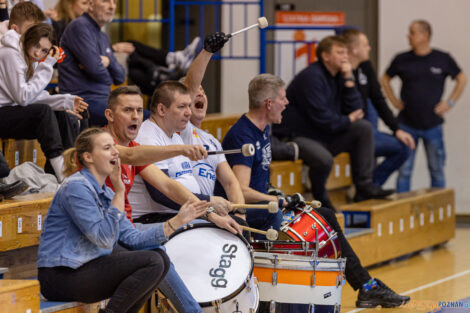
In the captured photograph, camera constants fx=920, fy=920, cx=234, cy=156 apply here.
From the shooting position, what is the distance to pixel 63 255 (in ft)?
13.2

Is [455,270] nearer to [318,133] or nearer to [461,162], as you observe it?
[318,133]

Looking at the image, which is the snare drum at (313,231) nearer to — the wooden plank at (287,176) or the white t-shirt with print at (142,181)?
the white t-shirt with print at (142,181)

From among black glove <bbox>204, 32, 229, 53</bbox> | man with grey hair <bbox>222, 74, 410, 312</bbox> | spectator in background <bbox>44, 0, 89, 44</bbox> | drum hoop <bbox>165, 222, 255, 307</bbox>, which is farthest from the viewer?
spectator in background <bbox>44, 0, 89, 44</bbox>

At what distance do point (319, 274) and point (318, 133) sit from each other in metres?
2.78

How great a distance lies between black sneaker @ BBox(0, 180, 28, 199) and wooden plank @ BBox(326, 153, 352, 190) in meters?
3.33

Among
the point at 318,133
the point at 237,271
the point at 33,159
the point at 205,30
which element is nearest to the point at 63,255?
the point at 237,271

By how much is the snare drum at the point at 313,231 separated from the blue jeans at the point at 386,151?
116 inches

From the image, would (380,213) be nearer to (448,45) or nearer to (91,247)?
(448,45)

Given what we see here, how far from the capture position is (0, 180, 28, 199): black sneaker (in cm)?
507

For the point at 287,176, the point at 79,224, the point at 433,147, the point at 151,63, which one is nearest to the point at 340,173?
the point at 287,176

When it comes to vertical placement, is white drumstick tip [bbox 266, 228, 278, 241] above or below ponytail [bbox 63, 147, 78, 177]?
below

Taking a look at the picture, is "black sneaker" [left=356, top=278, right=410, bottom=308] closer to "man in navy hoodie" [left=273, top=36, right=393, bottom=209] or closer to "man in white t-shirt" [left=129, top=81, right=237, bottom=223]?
"man in white t-shirt" [left=129, top=81, right=237, bottom=223]

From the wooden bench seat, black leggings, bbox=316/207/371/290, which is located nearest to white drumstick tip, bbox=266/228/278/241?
black leggings, bbox=316/207/371/290

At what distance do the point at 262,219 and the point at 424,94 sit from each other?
13.2ft
